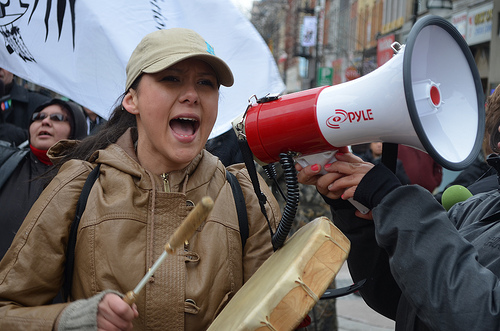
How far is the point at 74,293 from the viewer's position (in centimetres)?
189

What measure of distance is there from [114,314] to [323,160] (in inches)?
30.8

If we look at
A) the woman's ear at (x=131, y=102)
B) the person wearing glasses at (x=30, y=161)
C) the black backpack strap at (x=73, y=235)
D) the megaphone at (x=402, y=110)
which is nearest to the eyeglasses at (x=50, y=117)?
the person wearing glasses at (x=30, y=161)

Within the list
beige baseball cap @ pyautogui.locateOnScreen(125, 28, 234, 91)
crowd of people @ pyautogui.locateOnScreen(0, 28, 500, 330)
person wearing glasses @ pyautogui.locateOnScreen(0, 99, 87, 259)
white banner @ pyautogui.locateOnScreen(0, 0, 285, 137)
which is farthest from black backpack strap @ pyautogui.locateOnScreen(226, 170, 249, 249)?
person wearing glasses @ pyautogui.locateOnScreen(0, 99, 87, 259)

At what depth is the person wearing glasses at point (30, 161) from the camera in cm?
A: 317

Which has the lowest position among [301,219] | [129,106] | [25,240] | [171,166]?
[301,219]

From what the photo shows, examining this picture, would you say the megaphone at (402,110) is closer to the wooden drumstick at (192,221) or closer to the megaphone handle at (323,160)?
the megaphone handle at (323,160)

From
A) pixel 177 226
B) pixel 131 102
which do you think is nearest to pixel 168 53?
pixel 131 102

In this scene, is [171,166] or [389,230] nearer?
[389,230]

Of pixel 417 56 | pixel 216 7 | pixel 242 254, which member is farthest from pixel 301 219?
pixel 417 56

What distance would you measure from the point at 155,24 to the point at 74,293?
1.87 meters

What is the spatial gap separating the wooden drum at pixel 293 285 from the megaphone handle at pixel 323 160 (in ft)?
0.66

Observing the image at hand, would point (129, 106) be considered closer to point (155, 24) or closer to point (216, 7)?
point (155, 24)

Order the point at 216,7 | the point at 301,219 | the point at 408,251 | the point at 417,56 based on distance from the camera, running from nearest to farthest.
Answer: the point at 408,251 → the point at 417,56 → the point at 216,7 → the point at 301,219

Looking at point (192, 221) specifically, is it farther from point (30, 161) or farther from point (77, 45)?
point (30, 161)
